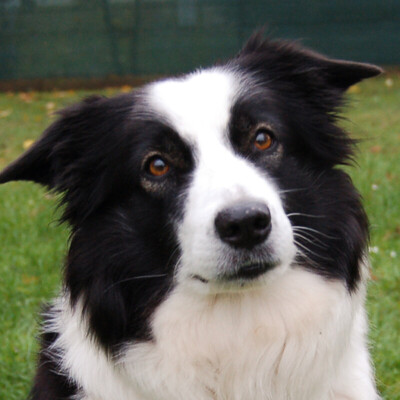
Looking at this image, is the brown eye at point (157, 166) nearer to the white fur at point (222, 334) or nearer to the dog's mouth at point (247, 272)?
the white fur at point (222, 334)

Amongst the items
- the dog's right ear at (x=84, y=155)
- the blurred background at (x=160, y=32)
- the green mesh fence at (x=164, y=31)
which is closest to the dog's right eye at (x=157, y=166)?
the dog's right ear at (x=84, y=155)

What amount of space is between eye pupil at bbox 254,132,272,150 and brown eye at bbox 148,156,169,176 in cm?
36

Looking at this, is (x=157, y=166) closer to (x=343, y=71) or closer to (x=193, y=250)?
(x=193, y=250)

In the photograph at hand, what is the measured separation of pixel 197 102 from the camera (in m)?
2.59

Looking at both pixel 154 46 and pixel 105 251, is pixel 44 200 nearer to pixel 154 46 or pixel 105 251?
pixel 105 251

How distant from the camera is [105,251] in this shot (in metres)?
2.70

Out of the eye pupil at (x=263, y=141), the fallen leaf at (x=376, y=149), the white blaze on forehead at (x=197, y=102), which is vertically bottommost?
the fallen leaf at (x=376, y=149)

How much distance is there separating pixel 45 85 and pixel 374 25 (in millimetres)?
6562

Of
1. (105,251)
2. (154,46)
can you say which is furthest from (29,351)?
(154,46)

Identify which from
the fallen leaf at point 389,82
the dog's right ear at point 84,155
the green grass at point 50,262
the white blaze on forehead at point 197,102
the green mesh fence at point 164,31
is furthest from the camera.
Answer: the green mesh fence at point 164,31

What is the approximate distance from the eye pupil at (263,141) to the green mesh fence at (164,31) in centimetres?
1015

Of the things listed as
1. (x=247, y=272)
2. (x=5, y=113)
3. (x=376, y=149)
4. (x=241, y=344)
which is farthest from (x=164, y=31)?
(x=247, y=272)

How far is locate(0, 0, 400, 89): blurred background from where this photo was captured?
12.7 meters

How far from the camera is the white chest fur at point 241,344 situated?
8.52 feet
